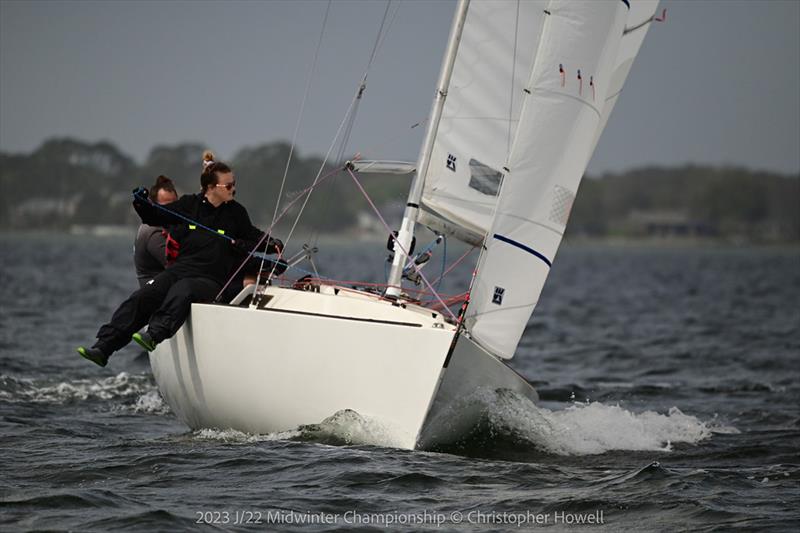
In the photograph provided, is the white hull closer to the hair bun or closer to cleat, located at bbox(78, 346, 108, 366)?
cleat, located at bbox(78, 346, 108, 366)

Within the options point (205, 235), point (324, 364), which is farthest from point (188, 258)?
point (324, 364)

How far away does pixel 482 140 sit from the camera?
872cm

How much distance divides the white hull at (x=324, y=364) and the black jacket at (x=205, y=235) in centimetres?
28

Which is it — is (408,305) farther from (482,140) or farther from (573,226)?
(573,226)

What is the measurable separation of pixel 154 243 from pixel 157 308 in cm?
89

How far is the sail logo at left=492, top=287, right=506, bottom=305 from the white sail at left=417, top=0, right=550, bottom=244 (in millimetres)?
999

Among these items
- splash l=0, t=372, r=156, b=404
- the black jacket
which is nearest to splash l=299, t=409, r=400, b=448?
the black jacket

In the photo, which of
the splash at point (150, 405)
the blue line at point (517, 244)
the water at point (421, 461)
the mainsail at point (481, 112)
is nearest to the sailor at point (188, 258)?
the water at point (421, 461)

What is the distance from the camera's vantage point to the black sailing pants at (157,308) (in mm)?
7726

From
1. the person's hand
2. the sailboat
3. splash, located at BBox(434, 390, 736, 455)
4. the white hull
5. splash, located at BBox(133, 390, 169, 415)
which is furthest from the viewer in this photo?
splash, located at BBox(133, 390, 169, 415)

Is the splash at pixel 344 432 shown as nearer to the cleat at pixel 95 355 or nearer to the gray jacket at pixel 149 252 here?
the cleat at pixel 95 355

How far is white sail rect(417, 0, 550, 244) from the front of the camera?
859cm

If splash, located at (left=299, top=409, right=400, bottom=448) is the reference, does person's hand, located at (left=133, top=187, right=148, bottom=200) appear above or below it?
above

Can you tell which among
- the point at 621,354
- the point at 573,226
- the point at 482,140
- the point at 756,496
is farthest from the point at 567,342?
the point at 573,226
